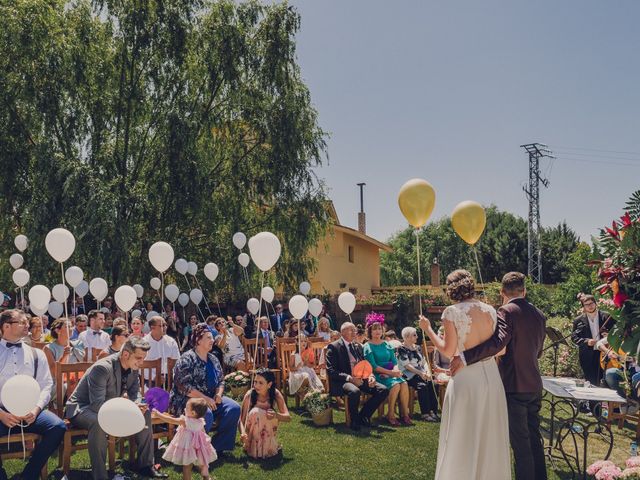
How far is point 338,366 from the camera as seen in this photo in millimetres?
8016

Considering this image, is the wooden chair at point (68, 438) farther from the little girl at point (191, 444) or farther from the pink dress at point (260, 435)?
the pink dress at point (260, 435)

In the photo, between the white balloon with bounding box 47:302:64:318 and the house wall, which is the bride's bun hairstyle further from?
the house wall

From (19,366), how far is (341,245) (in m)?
25.6

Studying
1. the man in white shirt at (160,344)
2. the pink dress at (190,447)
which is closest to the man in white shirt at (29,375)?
the pink dress at (190,447)

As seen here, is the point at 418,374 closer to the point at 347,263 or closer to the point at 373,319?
the point at 373,319

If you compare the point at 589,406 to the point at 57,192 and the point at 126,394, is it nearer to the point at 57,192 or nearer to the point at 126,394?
the point at 126,394

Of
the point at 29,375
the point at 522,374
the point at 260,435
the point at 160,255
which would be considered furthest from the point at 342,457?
the point at 160,255

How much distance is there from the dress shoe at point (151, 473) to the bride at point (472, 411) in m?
2.69

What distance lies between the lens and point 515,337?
4645 mm

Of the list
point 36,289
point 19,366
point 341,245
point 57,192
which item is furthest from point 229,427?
point 341,245

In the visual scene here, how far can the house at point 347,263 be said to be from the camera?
28.8 metres

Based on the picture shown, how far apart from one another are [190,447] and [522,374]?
9.86 ft

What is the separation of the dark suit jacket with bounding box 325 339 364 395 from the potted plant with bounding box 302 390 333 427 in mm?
277

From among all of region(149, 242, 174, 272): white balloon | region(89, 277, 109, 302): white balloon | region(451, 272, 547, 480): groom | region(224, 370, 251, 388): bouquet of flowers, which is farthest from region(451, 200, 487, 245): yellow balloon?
region(89, 277, 109, 302): white balloon
